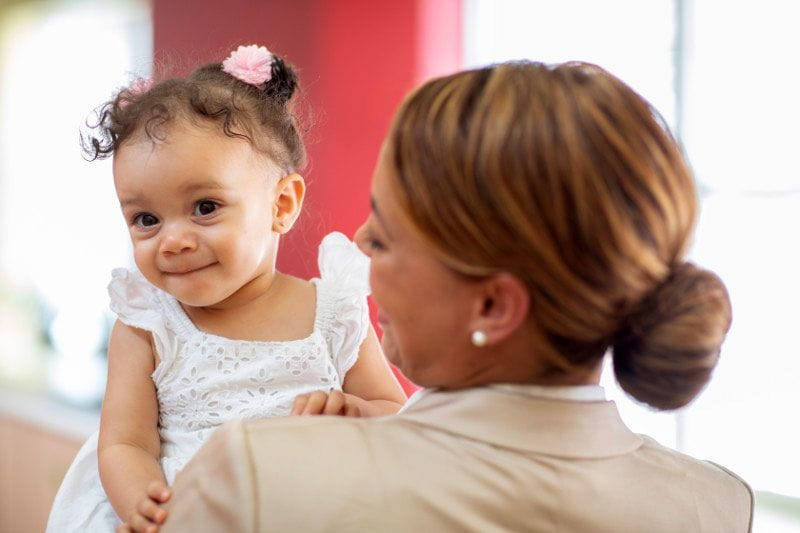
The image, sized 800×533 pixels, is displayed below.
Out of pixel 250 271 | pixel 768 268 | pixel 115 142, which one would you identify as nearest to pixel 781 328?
pixel 768 268

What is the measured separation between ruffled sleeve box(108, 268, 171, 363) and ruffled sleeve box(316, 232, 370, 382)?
24cm

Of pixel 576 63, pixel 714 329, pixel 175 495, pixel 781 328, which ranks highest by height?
pixel 576 63

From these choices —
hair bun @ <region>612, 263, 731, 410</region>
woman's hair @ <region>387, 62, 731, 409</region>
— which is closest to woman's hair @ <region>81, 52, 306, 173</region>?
woman's hair @ <region>387, 62, 731, 409</region>

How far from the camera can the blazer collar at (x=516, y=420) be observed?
36.6 inches

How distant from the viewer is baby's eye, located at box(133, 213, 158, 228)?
4.42 ft

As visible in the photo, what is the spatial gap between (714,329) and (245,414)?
0.69 meters

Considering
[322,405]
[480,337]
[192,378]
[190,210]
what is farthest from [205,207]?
[480,337]

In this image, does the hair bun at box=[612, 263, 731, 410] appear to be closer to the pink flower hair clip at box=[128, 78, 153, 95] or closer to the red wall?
the pink flower hair clip at box=[128, 78, 153, 95]

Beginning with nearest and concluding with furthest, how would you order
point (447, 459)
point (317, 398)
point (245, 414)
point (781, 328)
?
point (447, 459)
point (317, 398)
point (245, 414)
point (781, 328)

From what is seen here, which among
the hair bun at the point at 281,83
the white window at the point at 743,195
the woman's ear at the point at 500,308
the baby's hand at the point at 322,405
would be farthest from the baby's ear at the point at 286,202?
the white window at the point at 743,195

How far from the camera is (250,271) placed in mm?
1387

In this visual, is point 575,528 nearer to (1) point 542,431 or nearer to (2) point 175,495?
(1) point 542,431

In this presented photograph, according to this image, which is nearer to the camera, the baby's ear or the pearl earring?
the pearl earring

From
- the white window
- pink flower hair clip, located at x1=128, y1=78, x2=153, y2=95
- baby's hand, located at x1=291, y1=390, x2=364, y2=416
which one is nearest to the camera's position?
baby's hand, located at x1=291, y1=390, x2=364, y2=416
